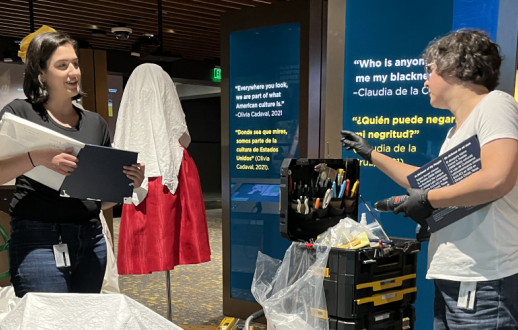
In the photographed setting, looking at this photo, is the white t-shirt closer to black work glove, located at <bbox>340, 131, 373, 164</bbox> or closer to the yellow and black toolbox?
the yellow and black toolbox

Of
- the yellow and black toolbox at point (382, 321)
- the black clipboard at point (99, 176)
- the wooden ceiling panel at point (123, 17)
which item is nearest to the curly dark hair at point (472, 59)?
the yellow and black toolbox at point (382, 321)

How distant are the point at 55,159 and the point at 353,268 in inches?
43.2

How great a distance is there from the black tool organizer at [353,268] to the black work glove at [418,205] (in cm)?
23

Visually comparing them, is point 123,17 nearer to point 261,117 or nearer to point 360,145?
point 261,117

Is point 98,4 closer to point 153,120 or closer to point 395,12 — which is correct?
point 153,120

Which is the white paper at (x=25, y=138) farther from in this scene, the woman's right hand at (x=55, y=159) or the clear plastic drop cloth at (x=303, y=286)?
the clear plastic drop cloth at (x=303, y=286)

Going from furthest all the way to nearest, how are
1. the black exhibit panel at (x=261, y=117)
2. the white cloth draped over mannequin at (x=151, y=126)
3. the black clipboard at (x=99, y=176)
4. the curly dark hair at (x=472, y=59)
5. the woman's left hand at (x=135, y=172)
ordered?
the black exhibit panel at (x=261, y=117) → the white cloth draped over mannequin at (x=151, y=126) → the woman's left hand at (x=135, y=172) → the black clipboard at (x=99, y=176) → the curly dark hair at (x=472, y=59)

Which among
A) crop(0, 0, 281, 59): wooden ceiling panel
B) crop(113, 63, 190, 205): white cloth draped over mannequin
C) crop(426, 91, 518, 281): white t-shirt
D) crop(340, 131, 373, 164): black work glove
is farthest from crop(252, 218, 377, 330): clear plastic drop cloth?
crop(0, 0, 281, 59): wooden ceiling panel

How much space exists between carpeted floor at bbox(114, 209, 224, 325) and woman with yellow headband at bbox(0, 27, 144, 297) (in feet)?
7.03

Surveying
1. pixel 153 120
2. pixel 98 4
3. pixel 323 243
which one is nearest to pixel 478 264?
pixel 323 243

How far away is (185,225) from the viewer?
2873 millimetres

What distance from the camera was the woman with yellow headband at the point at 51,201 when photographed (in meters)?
1.59

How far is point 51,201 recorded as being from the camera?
1.65m

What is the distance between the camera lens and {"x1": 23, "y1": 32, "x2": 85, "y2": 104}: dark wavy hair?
5.46ft
